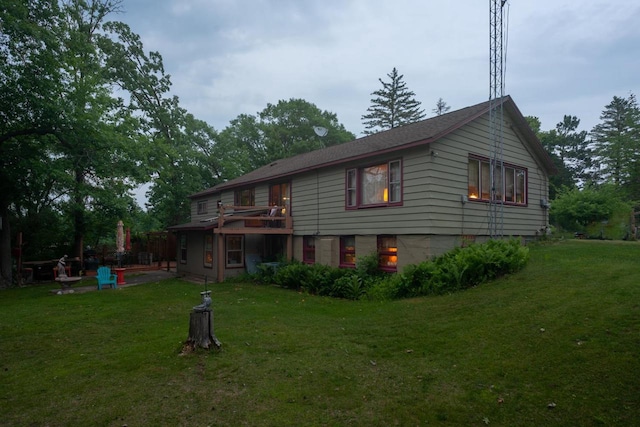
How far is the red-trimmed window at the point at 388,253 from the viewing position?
12188 millimetres

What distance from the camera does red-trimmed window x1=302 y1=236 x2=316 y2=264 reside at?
15.7 meters

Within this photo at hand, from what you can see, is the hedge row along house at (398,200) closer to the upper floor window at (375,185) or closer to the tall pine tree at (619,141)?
the upper floor window at (375,185)

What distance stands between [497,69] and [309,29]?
52.6ft

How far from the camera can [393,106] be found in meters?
48.5

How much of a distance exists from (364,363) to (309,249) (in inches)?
420

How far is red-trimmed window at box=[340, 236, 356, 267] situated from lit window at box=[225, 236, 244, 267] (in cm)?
527

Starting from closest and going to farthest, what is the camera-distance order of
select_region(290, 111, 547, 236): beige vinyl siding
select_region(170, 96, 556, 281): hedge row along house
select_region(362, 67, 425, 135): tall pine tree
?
select_region(290, 111, 547, 236): beige vinyl siding → select_region(170, 96, 556, 281): hedge row along house → select_region(362, 67, 425, 135): tall pine tree

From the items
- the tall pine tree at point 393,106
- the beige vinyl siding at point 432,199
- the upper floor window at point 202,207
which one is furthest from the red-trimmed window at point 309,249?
the tall pine tree at point 393,106

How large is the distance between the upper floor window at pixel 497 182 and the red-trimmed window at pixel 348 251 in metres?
4.40

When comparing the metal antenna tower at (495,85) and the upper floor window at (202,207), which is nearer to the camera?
the metal antenna tower at (495,85)

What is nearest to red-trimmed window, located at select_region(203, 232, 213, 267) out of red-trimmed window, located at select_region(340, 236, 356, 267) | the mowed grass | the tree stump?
Answer: red-trimmed window, located at select_region(340, 236, 356, 267)

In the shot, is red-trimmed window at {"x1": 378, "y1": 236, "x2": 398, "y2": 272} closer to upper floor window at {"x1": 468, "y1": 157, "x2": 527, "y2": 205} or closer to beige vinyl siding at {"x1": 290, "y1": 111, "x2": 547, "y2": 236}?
beige vinyl siding at {"x1": 290, "y1": 111, "x2": 547, "y2": 236}

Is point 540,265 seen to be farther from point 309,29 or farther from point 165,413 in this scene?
point 309,29

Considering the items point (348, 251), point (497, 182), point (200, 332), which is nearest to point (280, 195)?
point (348, 251)
